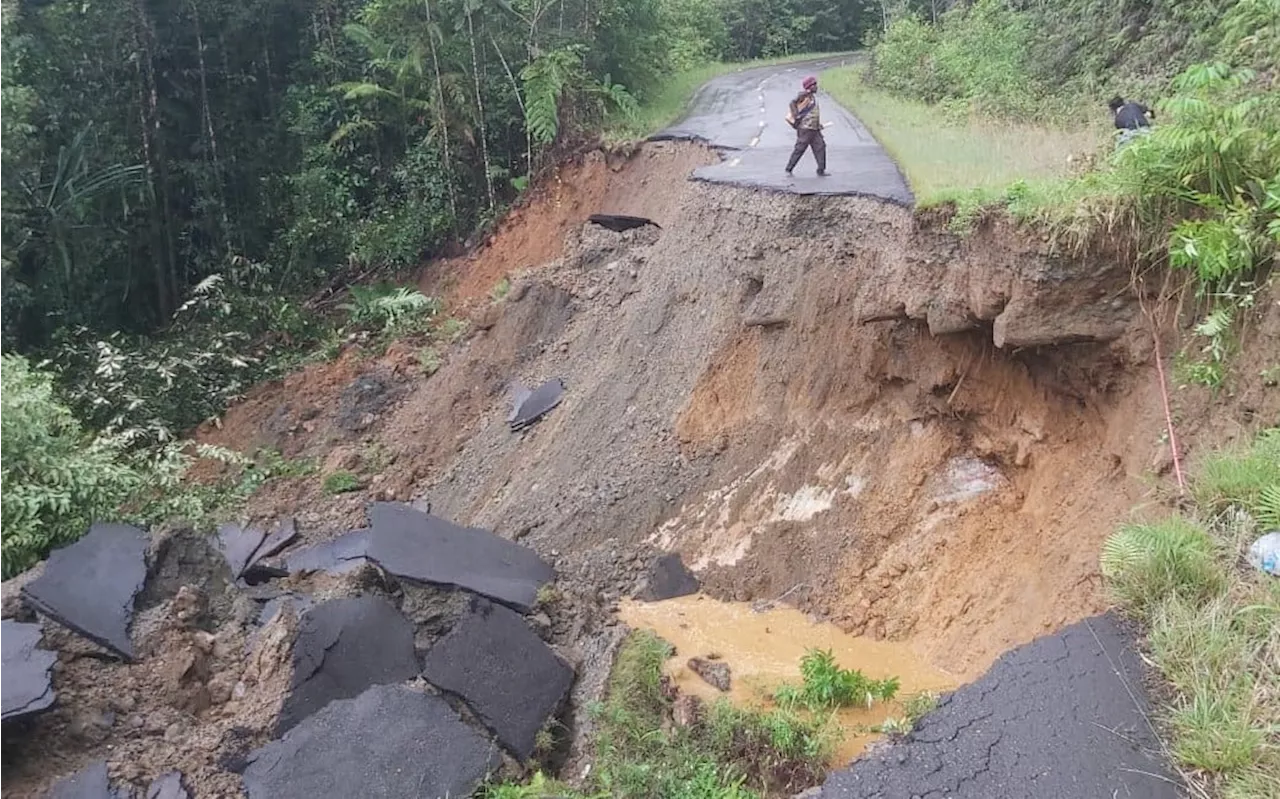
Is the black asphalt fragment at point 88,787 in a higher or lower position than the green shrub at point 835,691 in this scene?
lower

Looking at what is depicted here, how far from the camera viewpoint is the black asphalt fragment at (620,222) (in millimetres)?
15594

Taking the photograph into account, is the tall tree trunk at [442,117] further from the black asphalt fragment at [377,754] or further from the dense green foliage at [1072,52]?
the black asphalt fragment at [377,754]

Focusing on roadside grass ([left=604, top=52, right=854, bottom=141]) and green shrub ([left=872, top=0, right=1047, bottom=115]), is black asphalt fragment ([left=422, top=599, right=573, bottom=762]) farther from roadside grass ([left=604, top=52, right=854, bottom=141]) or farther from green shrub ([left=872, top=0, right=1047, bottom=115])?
roadside grass ([left=604, top=52, right=854, bottom=141])

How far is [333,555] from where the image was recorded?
11000 mm

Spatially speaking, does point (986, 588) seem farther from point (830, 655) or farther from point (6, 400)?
point (6, 400)

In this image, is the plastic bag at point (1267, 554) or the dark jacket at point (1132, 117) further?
the dark jacket at point (1132, 117)

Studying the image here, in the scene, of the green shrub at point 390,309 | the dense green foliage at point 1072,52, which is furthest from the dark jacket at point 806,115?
the green shrub at point 390,309

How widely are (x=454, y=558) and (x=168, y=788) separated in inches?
110

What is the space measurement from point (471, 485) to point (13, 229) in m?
10.7

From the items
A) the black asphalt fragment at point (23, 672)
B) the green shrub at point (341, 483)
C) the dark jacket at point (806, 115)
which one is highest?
the dark jacket at point (806, 115)

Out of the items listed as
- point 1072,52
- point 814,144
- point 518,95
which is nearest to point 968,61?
point 1072,52

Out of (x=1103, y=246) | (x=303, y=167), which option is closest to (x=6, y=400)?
(x=1103, y=246)

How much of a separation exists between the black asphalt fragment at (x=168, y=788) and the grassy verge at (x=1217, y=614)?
19.3 ft

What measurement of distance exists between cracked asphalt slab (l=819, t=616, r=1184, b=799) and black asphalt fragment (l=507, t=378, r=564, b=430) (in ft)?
27.1
